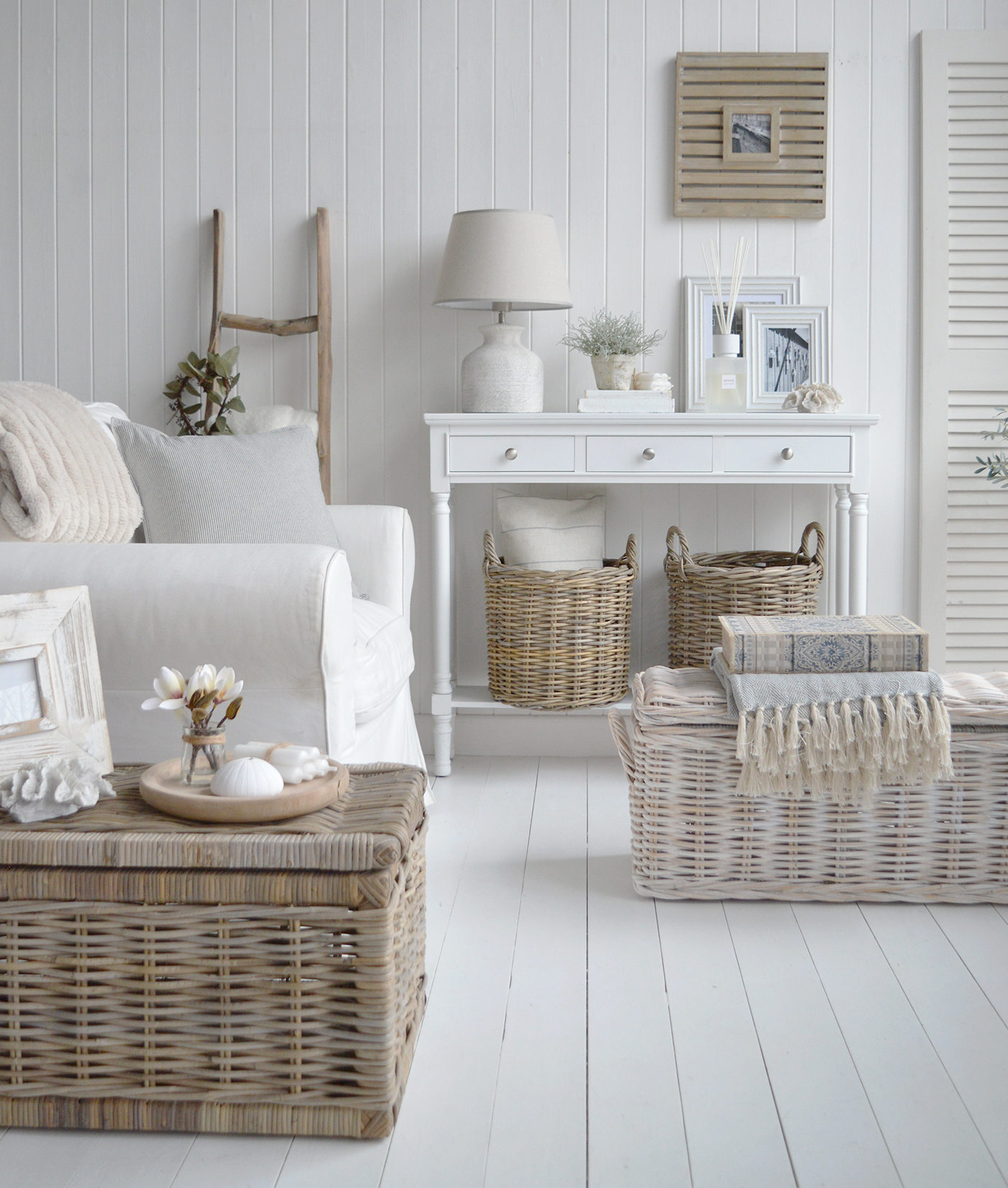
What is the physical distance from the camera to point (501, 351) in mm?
2760

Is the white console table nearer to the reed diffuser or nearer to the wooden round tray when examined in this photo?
the reed diffuser

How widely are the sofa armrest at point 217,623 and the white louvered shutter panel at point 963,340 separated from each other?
1957 mm

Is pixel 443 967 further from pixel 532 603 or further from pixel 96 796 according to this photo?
pixel 532 603

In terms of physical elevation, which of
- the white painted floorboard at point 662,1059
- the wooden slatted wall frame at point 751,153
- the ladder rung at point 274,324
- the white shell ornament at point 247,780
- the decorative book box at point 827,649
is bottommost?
the white painted floorboard at point 662,1059

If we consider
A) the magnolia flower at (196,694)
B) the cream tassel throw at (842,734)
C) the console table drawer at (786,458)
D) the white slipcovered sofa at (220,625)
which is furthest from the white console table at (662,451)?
the magnolia flower at (196,694)

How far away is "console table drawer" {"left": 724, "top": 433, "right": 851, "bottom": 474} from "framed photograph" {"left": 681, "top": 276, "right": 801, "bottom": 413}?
12.5 inches

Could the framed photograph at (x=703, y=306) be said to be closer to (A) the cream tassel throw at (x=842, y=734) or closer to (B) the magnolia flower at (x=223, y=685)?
(A) the cream tassel throw at (x=842, y=734)

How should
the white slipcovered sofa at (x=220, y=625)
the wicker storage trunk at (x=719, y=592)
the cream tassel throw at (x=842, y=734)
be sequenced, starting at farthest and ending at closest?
the wicker storage trunk at (x=719, y=592) < the cream tassel throw at (x=842, y=734) < the white slipcovered sofa at (x=220, y=625)

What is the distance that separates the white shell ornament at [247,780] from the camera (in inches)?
47.9

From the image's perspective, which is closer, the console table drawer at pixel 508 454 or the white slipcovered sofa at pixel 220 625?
the white slipcovered sofa at pixel 220 625

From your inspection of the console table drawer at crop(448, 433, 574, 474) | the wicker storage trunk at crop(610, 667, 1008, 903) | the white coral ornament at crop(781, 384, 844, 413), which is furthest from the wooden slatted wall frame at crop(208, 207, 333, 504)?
the wicker storage trunk at crop(610, 667, 1008, 903)

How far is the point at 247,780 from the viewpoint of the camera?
1.22 metres

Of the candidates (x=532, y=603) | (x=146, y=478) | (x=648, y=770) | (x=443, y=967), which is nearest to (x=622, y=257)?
(x=532, y=603)

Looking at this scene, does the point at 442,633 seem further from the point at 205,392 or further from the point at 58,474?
the point at 58,474
